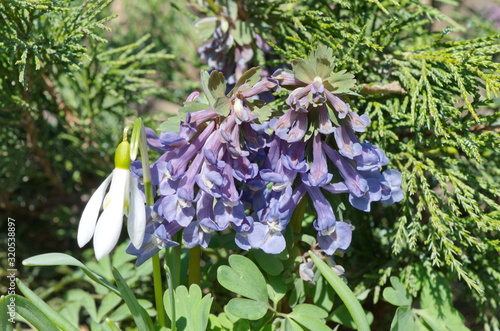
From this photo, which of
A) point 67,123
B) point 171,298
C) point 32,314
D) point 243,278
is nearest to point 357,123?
point 243,278

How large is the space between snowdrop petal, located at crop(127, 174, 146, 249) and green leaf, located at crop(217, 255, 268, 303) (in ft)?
0.72

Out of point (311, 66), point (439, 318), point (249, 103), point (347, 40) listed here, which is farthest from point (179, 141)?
point (439, 318)

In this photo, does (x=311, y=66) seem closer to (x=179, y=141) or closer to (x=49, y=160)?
(x=179, y=141)

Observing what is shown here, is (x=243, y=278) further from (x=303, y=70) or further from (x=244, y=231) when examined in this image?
(x=303, y=70)

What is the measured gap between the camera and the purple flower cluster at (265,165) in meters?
0.93

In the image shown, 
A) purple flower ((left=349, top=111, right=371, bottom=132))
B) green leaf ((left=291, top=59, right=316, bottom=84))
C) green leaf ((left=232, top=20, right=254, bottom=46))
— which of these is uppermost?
green leaf ((left=291, top=59, right=316, bottom=84))

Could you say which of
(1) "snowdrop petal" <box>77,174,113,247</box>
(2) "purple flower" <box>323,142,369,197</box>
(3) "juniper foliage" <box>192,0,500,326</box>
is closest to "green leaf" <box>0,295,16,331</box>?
(1) "snowdrop petal" <box>77,174,113,247</box>

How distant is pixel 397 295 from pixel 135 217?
0.62 metres

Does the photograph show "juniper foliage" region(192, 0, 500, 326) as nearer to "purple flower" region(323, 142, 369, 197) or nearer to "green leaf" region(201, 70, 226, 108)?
"purple flower" region(323, 142, 369, 197)

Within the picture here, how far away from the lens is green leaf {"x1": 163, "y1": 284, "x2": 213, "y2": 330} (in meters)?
0.96

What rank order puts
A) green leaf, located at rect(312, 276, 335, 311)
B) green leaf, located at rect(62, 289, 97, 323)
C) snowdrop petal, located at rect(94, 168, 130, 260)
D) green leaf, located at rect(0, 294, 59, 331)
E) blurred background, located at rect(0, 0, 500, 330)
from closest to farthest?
snowdrop petal, located at rect(94, 168, 130, 260) < green leaf, located at rect(0, 294, 59, 331) < green leaf, located at rect(312, 276, 335, 311) < green leaf, located at rect(62, 289, 97, 323) < blurred background, located at rect(0, 0, 500, 330)

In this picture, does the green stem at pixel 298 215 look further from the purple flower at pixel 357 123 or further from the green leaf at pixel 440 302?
the green leaf at pixel 440 302

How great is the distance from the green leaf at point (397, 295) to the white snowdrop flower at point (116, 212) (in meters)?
0.58

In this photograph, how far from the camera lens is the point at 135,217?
2.77 feet
